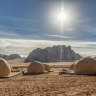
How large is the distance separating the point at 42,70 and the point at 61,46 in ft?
290

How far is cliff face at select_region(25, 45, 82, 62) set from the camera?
10888 cm

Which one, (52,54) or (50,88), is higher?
(52,54)

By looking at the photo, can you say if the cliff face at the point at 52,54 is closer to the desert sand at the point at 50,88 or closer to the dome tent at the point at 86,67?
the dome tent at the point at 86,67

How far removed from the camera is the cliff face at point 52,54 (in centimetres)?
10888

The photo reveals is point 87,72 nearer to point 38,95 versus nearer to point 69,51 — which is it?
point 38,95

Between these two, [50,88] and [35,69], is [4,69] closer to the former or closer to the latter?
[35,69]

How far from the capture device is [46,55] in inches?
4318

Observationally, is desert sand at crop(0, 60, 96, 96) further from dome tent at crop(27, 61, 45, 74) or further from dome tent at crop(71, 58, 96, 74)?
dome tent at crop(27, 61, 45, 74)

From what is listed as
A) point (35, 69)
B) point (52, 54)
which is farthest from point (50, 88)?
point (52, 54)

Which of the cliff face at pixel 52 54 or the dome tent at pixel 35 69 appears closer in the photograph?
the dome tent at pixel 35 69

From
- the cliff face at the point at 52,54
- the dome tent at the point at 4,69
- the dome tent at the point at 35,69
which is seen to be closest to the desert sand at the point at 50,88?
the dome tent at the point at 4,69

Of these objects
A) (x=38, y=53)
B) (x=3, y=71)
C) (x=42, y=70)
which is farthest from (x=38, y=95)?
(x=38, y=53)

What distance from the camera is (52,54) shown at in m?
114

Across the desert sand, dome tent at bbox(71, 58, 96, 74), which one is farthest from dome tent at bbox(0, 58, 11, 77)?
dome tent at bbox(71, 58, 96, 74)
